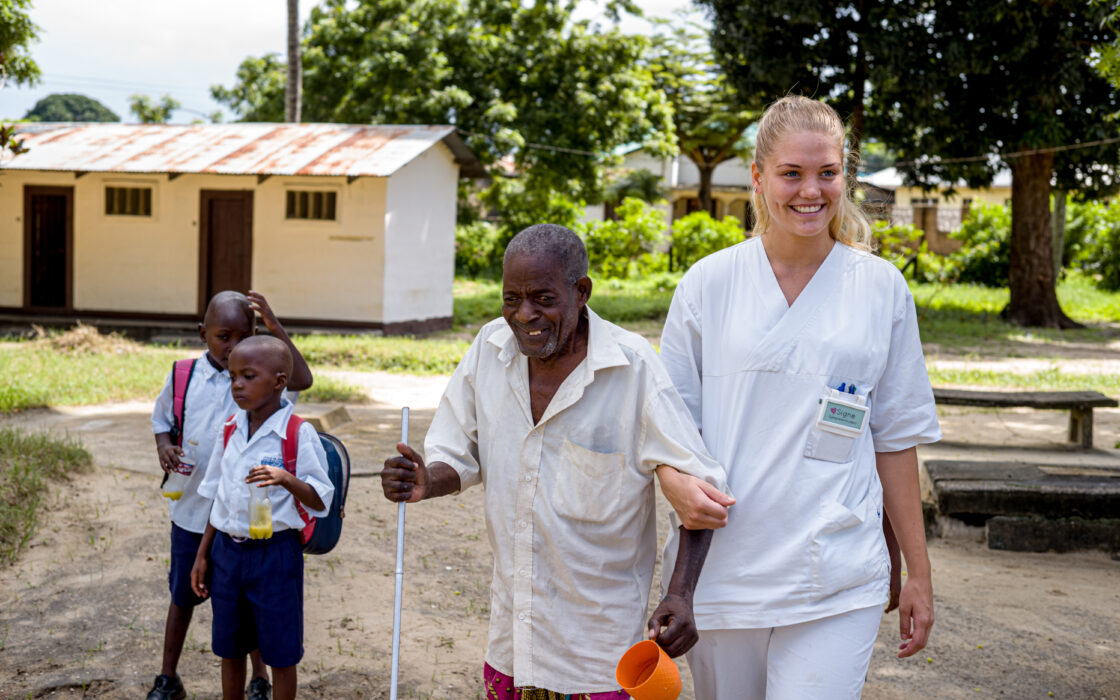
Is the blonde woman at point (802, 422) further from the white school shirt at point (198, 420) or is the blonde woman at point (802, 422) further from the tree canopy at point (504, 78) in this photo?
the tree canopy at point (504, 78)

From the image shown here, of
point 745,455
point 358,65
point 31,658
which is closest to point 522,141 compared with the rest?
point 358,65

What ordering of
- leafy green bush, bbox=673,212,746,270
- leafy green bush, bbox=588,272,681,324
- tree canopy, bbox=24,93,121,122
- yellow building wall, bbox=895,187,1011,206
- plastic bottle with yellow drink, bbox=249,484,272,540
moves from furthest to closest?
tree canopy, bbox=24,93,121,122, yellow building wall, bbox=895,187,1011,206, leafy green bush, bbox=673,212,746,270, leafy green bush, bbox=588,272,681,324, plastic bottle with yellow drink, bbox=249,484,272,540

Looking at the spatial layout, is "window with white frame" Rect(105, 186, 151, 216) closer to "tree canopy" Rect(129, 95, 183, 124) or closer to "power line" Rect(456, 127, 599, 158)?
"power line" Rect(456, 127, 599, 158)

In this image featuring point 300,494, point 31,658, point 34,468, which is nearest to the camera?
point 300,494

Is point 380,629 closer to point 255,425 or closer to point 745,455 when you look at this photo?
point 255,425

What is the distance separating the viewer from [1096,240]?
93.6 ft

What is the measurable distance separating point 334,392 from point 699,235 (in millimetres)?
18626

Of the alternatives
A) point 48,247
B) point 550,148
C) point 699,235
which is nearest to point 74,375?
point 48,247

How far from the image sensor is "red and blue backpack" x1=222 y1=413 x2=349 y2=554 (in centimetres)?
321

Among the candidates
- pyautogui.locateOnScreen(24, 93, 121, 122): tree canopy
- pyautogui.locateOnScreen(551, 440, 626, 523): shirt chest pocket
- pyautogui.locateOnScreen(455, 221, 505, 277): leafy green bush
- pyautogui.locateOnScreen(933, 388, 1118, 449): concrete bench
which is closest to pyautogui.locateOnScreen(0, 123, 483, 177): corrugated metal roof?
pyautogui.locateOnScreen(455, 221, 505, 277): leafy green bush

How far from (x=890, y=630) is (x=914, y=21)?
14.9 metres

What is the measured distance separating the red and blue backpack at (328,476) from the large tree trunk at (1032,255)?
17.8m

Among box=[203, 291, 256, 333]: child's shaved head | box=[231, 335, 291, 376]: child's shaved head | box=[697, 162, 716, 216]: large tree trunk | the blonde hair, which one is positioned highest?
box=[697, 162, 716, 216]: large tree trunk

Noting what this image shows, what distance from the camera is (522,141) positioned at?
21.7 meters
